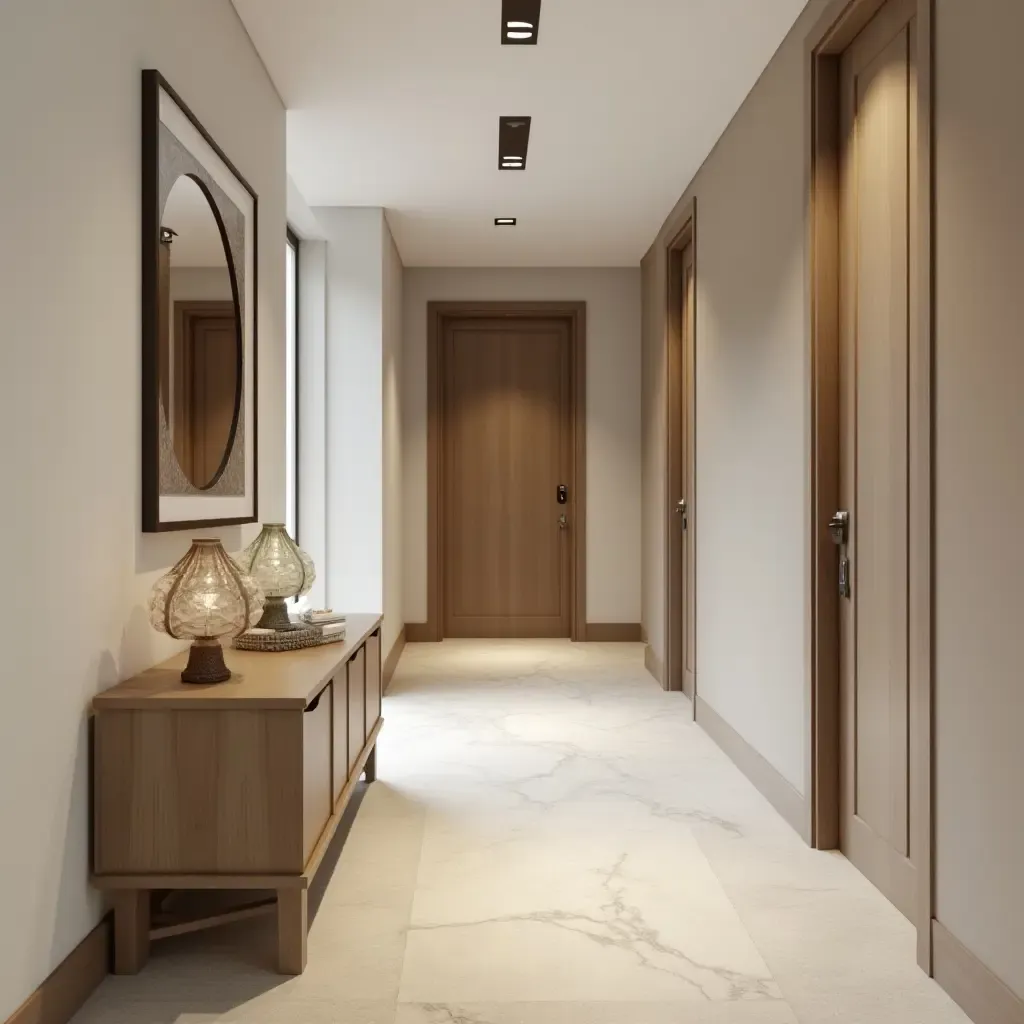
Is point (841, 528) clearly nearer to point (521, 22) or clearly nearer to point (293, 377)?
point (521, 22)

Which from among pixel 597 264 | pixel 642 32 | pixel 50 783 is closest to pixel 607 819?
pixel 50 783

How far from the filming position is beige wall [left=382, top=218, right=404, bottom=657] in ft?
18.3

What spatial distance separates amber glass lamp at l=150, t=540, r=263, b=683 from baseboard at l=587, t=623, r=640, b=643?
4839 millimetres

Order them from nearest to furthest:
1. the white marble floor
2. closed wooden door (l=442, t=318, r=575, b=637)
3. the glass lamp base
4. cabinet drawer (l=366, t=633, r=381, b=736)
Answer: the white marble floor
the glass lamp base
cabinet drawer (l=366, t=633, r=381, b=736)
closed wooden door (l=442, t=318, r=575, b=637)

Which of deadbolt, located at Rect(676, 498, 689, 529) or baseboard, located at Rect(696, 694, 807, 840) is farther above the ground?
deadbolt, located at Rect(676, 498, 689, 529)

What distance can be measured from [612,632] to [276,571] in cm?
440

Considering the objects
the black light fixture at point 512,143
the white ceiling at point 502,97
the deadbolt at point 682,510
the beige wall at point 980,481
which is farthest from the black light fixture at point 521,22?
the deadbolt at point 682,510

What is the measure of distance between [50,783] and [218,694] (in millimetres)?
364

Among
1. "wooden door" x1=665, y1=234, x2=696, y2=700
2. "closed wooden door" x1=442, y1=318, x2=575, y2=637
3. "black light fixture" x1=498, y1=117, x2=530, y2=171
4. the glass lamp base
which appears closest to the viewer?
the glass lamp base

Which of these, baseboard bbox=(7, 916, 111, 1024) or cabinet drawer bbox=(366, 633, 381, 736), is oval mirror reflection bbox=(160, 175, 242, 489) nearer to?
cabinet drawer bbox=(366, 633, 381, 736)

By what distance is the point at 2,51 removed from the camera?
171 cm

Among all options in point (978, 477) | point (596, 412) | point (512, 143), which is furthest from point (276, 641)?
point (596, 412)

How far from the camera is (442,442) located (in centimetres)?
706

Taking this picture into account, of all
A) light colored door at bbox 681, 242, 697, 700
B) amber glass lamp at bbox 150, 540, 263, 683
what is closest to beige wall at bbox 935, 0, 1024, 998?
amber glass lamp at bbox 150, 540, 263, 683
